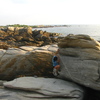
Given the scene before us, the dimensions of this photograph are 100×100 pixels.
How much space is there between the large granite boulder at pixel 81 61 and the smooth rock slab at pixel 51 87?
1.71 ft

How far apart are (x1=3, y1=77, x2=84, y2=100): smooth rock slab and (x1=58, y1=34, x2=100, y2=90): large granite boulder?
52 cm

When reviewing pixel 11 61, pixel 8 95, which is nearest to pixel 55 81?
pixel 8 95

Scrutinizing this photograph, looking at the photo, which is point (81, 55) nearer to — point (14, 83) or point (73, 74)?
point (73, 74)

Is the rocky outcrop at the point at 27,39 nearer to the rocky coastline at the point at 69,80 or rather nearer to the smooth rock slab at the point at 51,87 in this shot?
the rocky coastline at the point at 69,80

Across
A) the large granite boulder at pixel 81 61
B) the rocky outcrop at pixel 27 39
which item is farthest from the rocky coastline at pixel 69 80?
the rocky outcrop at pixel 27 39

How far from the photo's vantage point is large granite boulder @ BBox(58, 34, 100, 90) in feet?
26.0

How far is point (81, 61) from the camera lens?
8.45 m

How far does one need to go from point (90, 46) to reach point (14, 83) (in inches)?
193

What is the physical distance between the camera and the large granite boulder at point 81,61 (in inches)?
312

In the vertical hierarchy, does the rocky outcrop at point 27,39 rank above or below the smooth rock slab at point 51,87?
above

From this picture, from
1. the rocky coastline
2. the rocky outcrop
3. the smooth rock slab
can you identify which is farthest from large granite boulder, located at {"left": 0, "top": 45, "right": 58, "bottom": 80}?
the rocky outcrop

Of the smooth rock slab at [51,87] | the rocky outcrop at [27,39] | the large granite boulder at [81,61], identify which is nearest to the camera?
the smooth rock slab at [51,87]

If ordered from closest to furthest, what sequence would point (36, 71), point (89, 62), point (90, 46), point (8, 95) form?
point (8, 95), point (89, 62), point (90, 46), point (36, 71)

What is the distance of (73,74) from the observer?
8.41 meters
